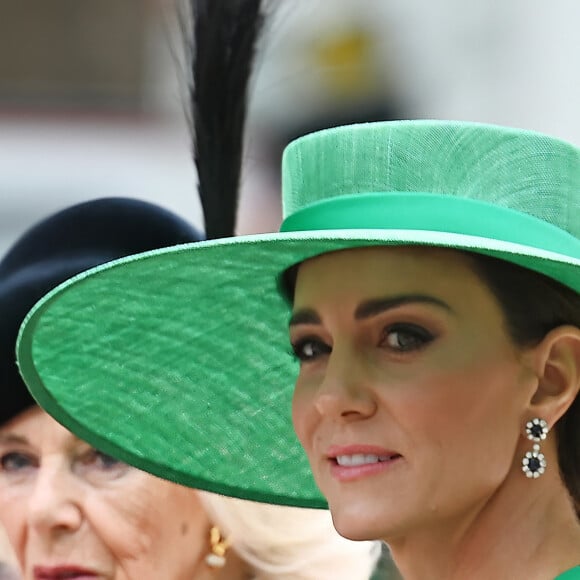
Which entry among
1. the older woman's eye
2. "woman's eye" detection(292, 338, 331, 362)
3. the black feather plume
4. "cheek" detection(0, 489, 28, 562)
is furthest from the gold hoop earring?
"woman's eye" detection(292, 338, 331, 362)

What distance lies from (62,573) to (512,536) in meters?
1.03

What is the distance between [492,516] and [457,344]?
0.69 feet

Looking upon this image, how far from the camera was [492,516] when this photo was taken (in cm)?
163

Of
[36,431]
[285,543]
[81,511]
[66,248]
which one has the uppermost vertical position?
[66,248]

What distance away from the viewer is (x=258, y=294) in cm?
190

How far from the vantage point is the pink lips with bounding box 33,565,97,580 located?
2393mm

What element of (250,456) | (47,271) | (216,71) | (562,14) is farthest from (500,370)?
(562,14)

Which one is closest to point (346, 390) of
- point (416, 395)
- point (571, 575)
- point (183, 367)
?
point (416, 395)

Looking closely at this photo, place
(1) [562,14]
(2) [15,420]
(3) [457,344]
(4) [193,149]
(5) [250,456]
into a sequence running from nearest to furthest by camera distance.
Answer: (3) [457,344] → (5) [250,456] → (4) [193,149] → (2) [15,420] → (1) [562,14]

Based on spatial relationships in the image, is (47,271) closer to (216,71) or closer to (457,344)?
(216,71)

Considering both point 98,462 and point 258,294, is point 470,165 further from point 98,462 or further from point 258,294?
point 98,462

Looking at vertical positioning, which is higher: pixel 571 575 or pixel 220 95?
pixel 220 95

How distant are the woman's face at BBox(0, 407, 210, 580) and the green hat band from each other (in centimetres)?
97

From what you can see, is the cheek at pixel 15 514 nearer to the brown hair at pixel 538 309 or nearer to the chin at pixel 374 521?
the chin at pixel 374 521
